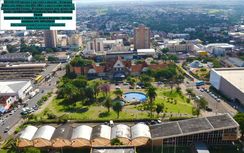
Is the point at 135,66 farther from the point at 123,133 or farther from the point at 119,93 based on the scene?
the point at 123,133

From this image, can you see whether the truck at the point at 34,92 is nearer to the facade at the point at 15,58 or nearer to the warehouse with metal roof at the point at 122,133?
the warehouse with metal roof at the point at 122,133

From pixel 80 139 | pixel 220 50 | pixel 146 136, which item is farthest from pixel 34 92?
pixel 220 50

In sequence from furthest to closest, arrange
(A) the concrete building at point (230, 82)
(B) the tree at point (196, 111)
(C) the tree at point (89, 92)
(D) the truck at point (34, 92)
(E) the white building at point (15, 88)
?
(D) the truck at point (34, 92) < (E) the white building at point (15, 88) < (C) the tree at point (89, 92) < (A) the concrete building at point (230, 82) < (B) the tree at point (196, 111)

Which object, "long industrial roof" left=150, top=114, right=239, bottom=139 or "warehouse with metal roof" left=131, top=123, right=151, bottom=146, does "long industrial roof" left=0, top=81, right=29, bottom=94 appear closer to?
"warehouse with metal roof" left=131, top=123, right=151, bottom=146

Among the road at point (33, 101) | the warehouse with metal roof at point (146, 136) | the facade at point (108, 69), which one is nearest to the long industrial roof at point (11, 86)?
the road at point (33, 101)

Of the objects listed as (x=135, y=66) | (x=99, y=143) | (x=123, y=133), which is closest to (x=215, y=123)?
(x=123, y=133)

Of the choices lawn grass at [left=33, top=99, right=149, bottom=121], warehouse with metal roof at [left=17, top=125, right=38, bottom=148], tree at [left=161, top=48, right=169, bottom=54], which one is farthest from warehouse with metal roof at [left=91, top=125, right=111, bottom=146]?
tree at [left=161, top=48, right=169, bottom=54]

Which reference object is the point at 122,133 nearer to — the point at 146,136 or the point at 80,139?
the point at 146,136
